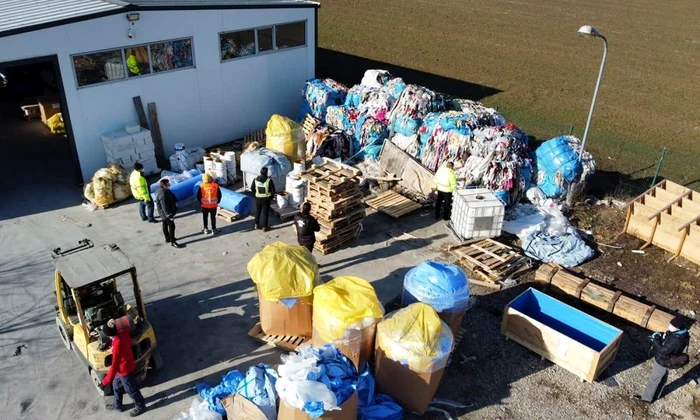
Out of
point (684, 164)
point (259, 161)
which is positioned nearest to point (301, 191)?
point (259, 161)

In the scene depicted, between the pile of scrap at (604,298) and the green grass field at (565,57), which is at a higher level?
the green grass field at (565,57)

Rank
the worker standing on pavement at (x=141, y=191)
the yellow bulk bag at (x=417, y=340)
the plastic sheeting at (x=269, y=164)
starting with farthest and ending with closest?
the plastic sheeting at (x=269, y=164)
the worker standing on pavement at (x=141, y=191)
the yellow bulk bag at (x=417, y=340)

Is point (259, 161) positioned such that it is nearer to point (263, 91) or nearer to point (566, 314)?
point (263, 91)

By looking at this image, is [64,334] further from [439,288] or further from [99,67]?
[99,67]

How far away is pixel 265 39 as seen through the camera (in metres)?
18.1

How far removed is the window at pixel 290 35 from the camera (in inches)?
727

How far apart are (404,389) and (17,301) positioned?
24.8 feet

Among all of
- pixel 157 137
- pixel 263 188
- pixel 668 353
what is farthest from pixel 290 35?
pixel 668 353

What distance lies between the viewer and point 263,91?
1856cm

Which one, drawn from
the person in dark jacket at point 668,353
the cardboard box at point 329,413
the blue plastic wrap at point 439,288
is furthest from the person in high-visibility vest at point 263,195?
the person in dark jacket at point 668,353

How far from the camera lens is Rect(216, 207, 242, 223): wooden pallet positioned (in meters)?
14.0

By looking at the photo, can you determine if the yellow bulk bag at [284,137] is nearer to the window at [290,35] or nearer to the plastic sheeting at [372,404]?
the window at [290,35]

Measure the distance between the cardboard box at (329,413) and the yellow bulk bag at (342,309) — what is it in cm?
122

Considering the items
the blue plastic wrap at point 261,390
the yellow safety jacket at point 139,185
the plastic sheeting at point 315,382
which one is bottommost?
the blue plastic wrap at point 261,390
